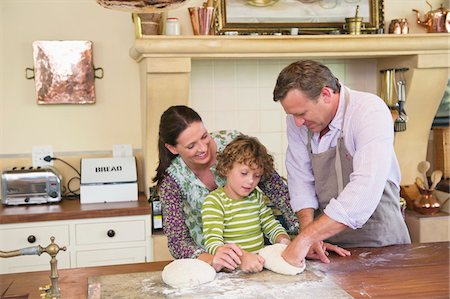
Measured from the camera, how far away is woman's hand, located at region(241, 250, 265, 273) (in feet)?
6.51

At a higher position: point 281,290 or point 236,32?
point 236,32

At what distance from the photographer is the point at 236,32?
377 cm

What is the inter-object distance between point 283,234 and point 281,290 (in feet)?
1.56

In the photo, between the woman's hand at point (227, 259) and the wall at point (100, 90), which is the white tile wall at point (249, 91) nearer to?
the wall at point (100, 90)

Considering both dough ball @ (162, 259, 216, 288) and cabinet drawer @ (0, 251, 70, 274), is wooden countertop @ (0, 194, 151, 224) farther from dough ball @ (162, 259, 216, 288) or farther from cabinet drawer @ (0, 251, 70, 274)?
dough ball @ (162, 259, 216, 288)

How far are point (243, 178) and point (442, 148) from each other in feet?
8.25

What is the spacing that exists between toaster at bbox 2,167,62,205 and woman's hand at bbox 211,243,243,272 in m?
1.97

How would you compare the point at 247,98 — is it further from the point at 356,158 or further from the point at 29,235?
the point at 356,158

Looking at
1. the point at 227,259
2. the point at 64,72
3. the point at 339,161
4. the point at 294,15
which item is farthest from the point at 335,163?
the point at 64,72

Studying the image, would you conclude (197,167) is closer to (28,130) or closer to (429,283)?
(429,283)

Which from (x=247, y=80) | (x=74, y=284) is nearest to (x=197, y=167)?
(x=74, y=284)

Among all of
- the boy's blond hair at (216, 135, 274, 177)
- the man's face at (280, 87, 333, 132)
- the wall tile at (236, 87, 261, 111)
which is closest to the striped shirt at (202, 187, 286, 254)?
the boy's blond hair at (216, 135, 274, 177)

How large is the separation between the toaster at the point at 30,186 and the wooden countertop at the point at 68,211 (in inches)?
1.7

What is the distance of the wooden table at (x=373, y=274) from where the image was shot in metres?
1.84
